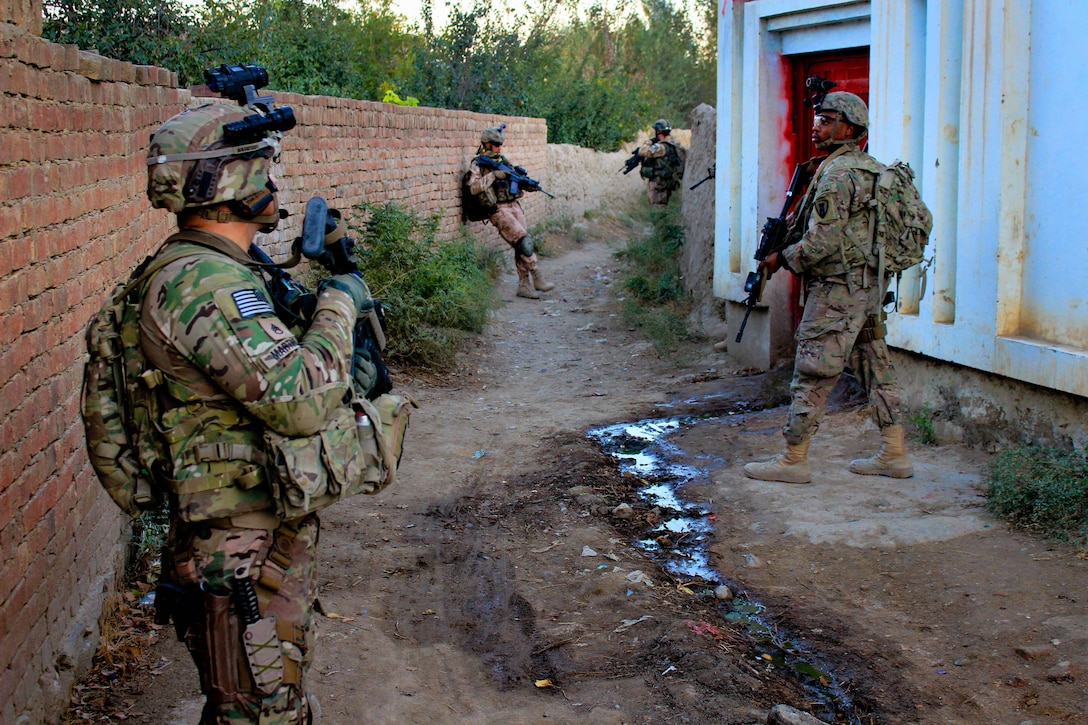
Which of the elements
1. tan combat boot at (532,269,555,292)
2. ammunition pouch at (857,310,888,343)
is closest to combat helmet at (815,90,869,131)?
ammunition pouch at (857,310,888,343)

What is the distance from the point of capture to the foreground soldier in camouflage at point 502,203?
11.6 m

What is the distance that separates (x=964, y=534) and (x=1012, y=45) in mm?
2463

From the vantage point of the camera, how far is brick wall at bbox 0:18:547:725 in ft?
9.03

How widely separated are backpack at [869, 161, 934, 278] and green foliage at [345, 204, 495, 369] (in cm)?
395

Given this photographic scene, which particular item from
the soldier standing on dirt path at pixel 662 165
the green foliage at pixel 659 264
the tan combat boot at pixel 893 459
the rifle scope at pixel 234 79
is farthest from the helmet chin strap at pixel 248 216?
the soldier standing on dirt path at pixel 662 165

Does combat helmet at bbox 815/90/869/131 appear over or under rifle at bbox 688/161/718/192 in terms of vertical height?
over

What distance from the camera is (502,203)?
1188cm

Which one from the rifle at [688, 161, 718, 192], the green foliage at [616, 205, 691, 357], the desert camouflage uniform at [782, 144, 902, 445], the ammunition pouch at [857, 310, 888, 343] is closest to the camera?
the desert camouflage uniform at [782, 144, 902, 445]

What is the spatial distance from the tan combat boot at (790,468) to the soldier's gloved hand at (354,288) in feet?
11.0

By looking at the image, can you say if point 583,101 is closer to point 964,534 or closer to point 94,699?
point 964,534

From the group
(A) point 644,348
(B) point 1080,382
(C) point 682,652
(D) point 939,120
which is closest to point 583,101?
(A) point 644,348

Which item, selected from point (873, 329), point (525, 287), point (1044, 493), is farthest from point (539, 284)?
point (1044, 493)

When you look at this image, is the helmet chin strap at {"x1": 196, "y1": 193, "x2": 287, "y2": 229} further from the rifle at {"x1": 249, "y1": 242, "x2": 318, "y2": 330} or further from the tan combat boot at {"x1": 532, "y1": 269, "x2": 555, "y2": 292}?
the tan combat boot at {"x1": 532, "y1": 269, "x2": 555, "y2": 292}

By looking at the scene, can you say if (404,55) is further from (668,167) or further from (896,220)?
(896,220)
